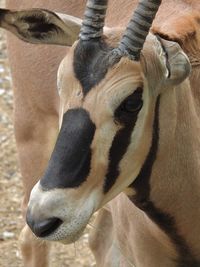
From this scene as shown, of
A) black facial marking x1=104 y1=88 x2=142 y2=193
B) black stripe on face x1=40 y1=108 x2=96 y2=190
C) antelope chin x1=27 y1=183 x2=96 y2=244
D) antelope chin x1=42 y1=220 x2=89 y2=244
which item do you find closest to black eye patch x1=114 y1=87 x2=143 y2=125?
black facial marking x1=104 y1=88 x2=142 y2=193

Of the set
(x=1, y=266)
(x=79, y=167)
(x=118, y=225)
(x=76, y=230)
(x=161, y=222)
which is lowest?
(x=1, y=266)

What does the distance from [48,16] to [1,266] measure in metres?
2.77

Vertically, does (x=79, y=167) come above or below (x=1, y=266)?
above

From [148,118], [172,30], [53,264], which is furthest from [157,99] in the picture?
[53,264]

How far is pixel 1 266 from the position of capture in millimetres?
6172

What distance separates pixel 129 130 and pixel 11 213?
127 inches

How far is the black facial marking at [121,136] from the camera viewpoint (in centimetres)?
349

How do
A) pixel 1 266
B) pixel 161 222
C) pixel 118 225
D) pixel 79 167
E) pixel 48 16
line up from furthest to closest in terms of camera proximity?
1. pixel 1 266
2. pixel 118 225
3. pixel 161 222
4. pixel 48 16
5. pixel 79 167

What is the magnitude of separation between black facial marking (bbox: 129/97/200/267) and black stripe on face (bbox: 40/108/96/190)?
35 centimetres

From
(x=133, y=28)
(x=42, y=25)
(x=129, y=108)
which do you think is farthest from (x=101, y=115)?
(x=42, y=25)

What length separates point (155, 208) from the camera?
395 centimetres

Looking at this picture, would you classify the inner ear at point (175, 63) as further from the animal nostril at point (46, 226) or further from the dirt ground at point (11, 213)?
the dirt ground at point (11, 213)

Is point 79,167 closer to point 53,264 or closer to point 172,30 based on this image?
point 172,30

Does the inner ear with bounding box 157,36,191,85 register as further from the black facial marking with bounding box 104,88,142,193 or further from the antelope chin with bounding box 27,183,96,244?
the antelope chin with bounding box 27,183,96,244
